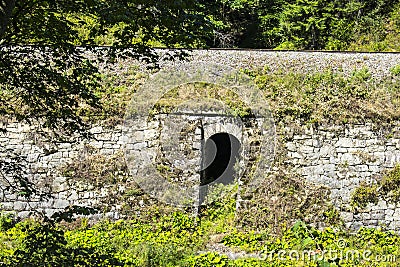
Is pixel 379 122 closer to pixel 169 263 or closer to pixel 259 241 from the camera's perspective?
pixel 259 241

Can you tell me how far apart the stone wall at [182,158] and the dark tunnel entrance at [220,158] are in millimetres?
1047

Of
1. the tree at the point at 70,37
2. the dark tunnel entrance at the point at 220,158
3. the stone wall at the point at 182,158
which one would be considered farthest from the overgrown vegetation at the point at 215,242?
the tree at the point at 70,37

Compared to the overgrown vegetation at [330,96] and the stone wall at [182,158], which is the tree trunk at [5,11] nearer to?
the stone wall at [182,158]

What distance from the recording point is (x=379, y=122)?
8.03 meters

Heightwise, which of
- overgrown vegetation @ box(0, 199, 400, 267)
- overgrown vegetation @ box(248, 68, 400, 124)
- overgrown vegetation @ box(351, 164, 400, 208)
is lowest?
overgrown vegetation @ box(0, 199, 400, 267)

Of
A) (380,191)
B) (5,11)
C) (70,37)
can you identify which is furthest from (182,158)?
(5,11)

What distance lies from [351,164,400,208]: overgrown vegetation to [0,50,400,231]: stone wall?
0.09 metres

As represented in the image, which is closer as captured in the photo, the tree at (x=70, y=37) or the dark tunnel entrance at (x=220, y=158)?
the tree at (x=70, y=37)

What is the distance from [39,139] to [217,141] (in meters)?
4.26

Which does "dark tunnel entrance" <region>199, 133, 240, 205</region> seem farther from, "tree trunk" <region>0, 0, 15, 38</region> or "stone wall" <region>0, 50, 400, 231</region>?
"tree trunk" <region>0, 0, 15, 38</region>

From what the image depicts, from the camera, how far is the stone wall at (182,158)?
7715mm

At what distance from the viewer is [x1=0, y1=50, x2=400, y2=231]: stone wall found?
7715 millimetres

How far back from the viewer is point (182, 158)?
26.0ft

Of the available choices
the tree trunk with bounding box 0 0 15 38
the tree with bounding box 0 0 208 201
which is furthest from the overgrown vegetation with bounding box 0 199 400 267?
the tree trunk with bounding box 0 0 15 38
